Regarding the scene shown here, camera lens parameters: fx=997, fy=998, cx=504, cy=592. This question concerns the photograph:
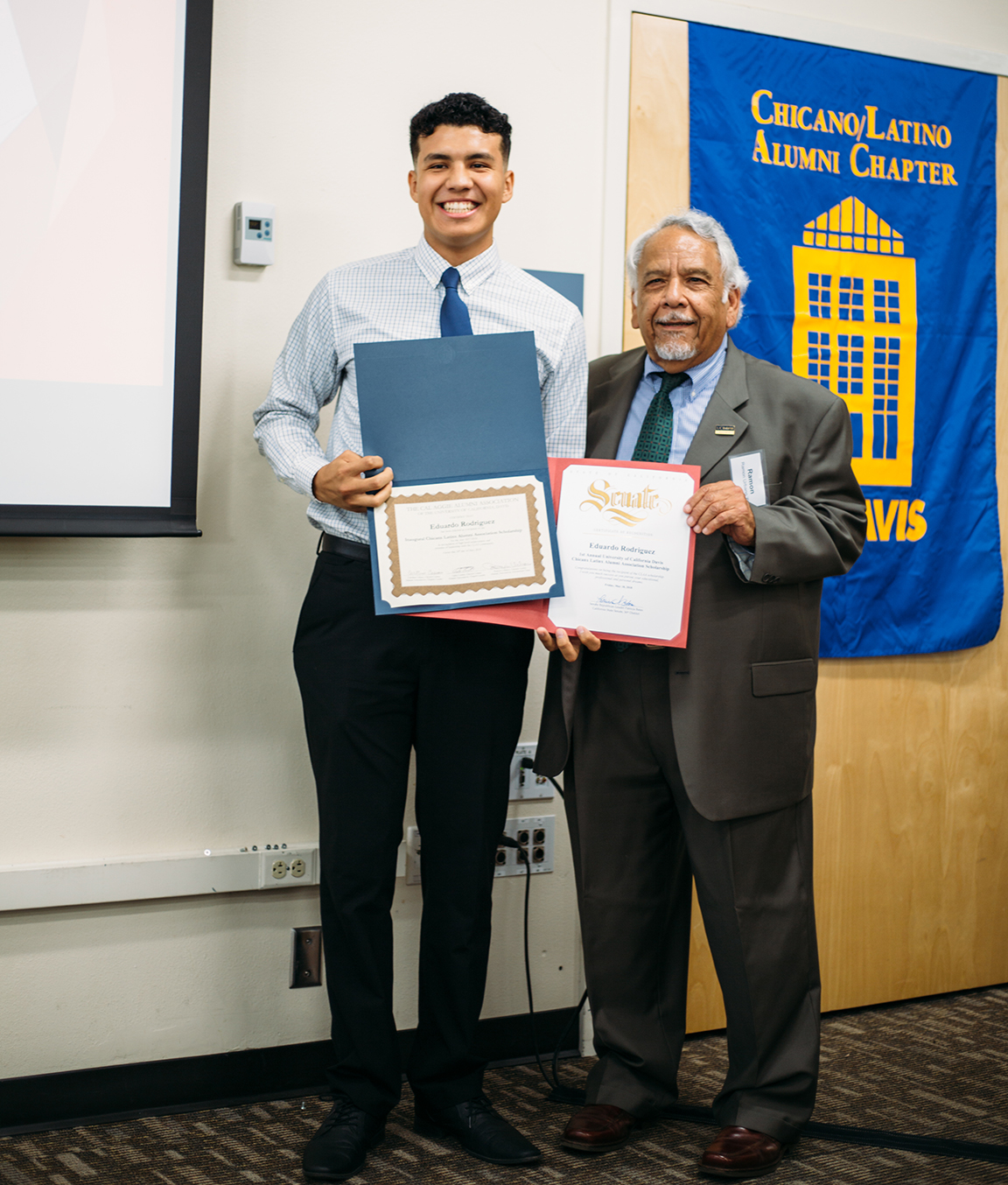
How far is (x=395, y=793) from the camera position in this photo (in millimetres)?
1701

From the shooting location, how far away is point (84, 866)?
184cm

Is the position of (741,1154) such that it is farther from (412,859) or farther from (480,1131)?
Result: (412,859)

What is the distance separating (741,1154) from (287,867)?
969mm

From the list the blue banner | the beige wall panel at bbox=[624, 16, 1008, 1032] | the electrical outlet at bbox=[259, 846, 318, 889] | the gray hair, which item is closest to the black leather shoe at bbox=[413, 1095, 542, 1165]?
the electrical outlet at bbox=[259, 846, 318, 889]

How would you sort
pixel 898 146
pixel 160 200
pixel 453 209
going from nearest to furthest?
pixel 453 209 → pixel 160 200 → pixel 898 146

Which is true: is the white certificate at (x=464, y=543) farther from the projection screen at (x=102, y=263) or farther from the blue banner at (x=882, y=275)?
the blue banner at (x=882, y=275)

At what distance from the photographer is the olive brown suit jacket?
1.66m

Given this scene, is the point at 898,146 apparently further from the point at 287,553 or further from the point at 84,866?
the point at 84,866

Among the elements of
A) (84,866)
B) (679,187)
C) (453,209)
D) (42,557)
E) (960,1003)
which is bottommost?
(960,1003)

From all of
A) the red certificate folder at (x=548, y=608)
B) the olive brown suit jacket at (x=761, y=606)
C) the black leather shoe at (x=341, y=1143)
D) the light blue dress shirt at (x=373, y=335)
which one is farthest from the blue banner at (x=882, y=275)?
the black leather shoe at (x=341, y=1143)

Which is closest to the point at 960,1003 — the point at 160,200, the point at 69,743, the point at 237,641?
the point at 237,641

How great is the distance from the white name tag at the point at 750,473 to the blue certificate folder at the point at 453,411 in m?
0.34

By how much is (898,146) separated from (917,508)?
88 cm
